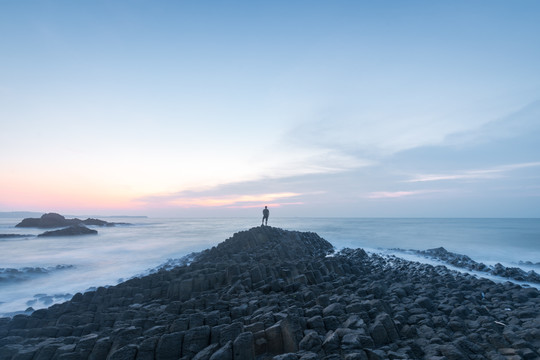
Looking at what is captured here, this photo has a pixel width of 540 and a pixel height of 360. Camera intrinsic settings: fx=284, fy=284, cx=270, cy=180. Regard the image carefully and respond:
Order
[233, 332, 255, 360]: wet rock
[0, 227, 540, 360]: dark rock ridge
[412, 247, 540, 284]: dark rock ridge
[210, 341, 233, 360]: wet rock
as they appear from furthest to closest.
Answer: [412, 247, 540, 284]: dark rock ridge
[0, 227, 540, 360]: dark rock ridge
[233, 332, 255, 360]: wet rock
[210, 341, 233, 360]: wet rock

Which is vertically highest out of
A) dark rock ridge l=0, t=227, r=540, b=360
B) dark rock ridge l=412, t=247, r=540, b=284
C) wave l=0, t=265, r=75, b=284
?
dark rock ridge l=0, t=227, r=540, b=360

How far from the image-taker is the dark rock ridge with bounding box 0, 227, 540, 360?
17.4ft

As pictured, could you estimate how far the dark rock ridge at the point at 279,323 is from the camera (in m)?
5.32

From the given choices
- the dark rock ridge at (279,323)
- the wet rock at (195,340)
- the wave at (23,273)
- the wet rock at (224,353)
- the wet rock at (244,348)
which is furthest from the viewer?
the wave at (23,273)

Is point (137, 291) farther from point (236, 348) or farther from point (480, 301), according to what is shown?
point (480, 301)

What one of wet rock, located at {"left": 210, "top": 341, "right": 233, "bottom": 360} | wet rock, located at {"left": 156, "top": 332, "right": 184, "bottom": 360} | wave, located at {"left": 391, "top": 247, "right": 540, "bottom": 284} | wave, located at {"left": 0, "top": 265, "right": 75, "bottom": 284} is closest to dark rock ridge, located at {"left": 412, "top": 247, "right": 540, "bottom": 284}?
wave, located at {"left": 391, "top": 247, "right": 540, "bottom": 284}

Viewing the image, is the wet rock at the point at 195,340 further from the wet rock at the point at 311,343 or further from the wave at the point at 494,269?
the wave at the point at 494,269

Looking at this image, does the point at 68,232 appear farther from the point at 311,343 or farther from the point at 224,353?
the point at 311,343

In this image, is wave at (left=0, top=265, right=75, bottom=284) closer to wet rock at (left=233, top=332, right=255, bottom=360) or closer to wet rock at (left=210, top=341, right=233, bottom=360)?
wet rock at (left=210, top=341, right=233, bottom=360)

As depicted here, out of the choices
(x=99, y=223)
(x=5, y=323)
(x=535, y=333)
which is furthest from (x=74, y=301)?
(x=99, y=223)

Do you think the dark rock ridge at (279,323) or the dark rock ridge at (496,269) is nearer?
the dark rock ridge at (279,323)

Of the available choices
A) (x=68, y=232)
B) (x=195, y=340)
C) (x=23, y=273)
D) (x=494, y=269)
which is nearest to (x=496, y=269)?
(x=494, y=269)

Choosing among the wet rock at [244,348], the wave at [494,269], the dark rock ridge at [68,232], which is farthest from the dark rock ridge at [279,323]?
the dark rock ridge at [68,232]

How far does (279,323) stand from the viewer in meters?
5.73
